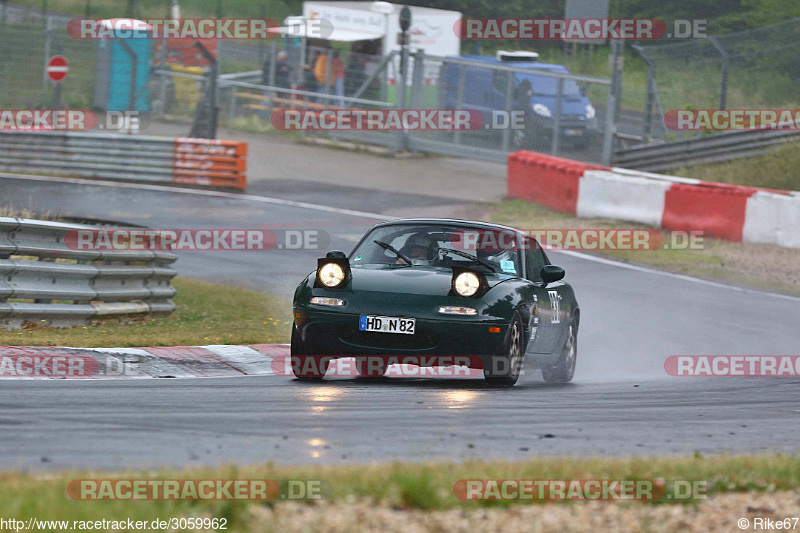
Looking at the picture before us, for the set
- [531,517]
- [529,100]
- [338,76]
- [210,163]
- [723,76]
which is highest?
[723,76]

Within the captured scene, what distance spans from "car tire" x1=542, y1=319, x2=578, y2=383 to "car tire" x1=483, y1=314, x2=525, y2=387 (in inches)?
51.6

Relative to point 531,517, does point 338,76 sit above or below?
above

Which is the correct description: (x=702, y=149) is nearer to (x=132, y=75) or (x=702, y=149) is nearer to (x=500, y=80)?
(x=500, y=80)

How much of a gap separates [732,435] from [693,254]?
1127cm

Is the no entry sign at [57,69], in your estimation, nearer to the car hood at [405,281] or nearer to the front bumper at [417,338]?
the car hood at [405,281]

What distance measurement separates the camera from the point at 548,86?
82.9 ft

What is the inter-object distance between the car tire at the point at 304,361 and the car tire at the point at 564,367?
7.16 feet

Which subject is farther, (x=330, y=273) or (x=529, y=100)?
(x=529, y=100)

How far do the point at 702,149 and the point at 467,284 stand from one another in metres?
16.0

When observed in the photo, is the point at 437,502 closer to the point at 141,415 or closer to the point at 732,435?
the point at 141,415

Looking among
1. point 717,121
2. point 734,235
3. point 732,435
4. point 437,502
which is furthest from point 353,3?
point 437,502

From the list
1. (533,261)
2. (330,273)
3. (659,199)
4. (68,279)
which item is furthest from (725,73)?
(330,273)

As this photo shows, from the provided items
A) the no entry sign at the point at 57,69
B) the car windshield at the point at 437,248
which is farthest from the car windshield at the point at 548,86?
the car windshield at the point at 437,248

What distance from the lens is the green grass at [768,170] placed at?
70.8ft
